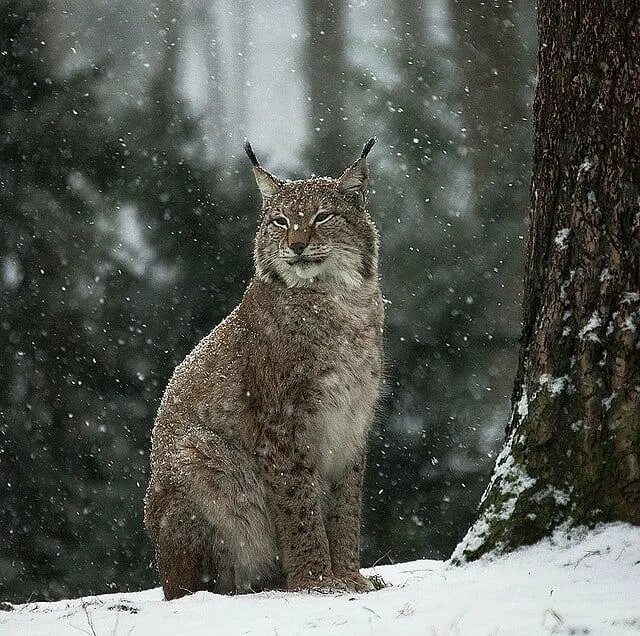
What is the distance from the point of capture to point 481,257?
10.2 metres

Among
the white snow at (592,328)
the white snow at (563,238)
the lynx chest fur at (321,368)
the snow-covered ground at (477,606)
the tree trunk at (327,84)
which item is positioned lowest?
the snow-covered ground at (477,606)

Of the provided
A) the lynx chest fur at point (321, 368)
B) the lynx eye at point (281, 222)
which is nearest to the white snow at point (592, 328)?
the lynx chest fur at point (321, 368)

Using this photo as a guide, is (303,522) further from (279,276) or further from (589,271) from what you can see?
(589,271)

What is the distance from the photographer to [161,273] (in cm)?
1013

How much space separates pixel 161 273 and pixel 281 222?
435 cm

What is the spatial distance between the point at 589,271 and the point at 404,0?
10597 millimetres

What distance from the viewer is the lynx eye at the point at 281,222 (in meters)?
5.92

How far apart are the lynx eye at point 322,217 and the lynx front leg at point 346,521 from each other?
1274mm

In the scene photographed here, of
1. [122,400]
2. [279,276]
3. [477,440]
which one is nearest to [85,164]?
[122,400]

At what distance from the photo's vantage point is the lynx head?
228 inches

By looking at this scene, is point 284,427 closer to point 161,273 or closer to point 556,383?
point 556,383

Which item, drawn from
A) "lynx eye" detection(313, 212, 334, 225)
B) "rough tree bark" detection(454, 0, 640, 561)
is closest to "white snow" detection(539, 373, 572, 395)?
"rough tree bark" detection(454, 0, 640, 561)

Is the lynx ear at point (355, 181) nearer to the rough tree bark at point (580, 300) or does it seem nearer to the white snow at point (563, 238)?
the rough tree bark at point (580, 300)

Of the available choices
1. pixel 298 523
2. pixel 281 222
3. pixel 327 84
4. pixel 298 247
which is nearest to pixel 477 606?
pixel 298 523
